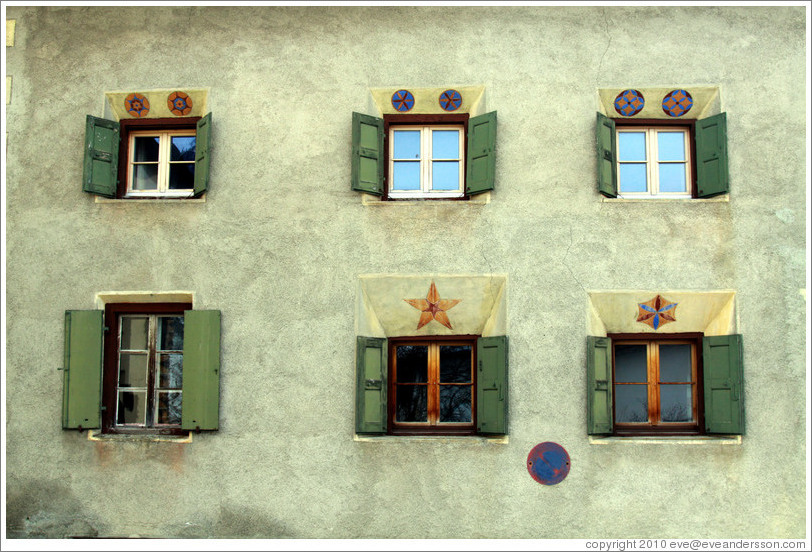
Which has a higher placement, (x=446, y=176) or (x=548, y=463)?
(x=446, y=176)

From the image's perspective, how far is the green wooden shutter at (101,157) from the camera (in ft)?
30.6

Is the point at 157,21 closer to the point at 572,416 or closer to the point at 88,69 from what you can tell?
the point at 88,69

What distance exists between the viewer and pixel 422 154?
9.59m

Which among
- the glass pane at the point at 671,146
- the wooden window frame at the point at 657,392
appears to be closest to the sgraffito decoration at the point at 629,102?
the glass pane at the point at 671,146

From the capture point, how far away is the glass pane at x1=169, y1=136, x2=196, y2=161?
9.77m

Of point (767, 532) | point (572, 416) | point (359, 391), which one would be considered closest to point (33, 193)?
point (359, 391)

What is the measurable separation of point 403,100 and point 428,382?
3029 millimetres

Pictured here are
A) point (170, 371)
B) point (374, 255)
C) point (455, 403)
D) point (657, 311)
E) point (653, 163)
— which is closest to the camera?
point (657, 311)

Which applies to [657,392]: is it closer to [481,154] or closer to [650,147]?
[650,147]

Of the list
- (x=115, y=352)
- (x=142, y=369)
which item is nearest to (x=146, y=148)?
(x=115, y=352)

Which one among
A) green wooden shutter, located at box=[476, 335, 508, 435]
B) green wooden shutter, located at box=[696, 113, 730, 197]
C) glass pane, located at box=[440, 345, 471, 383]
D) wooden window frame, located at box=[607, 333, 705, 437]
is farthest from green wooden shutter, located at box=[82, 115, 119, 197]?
green wooden shutter, located at box=[696, 113, 730, 197]

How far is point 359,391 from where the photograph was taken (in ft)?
29.0

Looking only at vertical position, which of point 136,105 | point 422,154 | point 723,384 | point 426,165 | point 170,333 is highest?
point 136,105

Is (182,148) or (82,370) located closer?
(82,370)
